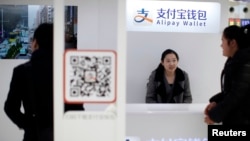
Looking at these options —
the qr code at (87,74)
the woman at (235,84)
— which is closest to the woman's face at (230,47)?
the woman at (235,84)

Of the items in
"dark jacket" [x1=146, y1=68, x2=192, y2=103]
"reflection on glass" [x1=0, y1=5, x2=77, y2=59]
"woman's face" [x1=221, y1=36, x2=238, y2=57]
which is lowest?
"dark jacket" [x1=146, y1=68, x2=192, y2=103]

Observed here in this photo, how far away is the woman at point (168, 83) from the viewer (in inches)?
172

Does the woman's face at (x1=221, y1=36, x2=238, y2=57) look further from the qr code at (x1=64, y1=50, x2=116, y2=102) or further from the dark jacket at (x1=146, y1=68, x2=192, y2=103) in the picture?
the dark jacket at (x1=146, y1=68, x2=192, y2=103)

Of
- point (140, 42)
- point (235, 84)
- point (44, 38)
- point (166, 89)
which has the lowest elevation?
point (166, 89)

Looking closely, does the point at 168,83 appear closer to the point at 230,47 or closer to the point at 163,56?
the point at 163,56

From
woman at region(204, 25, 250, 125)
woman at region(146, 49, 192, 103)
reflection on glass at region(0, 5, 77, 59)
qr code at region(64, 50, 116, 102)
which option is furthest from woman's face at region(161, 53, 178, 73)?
qr code at region(64, 50, 116, 102)

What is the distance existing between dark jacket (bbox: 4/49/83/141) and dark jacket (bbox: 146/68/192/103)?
2.13m

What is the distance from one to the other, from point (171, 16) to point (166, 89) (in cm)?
100

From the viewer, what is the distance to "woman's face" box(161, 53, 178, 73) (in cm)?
443

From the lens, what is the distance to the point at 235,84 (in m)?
2.55

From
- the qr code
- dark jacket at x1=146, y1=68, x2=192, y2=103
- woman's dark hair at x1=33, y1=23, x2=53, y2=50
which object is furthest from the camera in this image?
dark jacket at x1=146, y1=68, x2=192, y2=103

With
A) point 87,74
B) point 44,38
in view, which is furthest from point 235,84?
point 44,38

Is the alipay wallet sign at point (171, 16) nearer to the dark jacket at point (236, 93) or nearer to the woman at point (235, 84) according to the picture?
the woman at point (235, 84)

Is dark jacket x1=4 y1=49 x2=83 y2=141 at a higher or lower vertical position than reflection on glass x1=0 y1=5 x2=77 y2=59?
lower
